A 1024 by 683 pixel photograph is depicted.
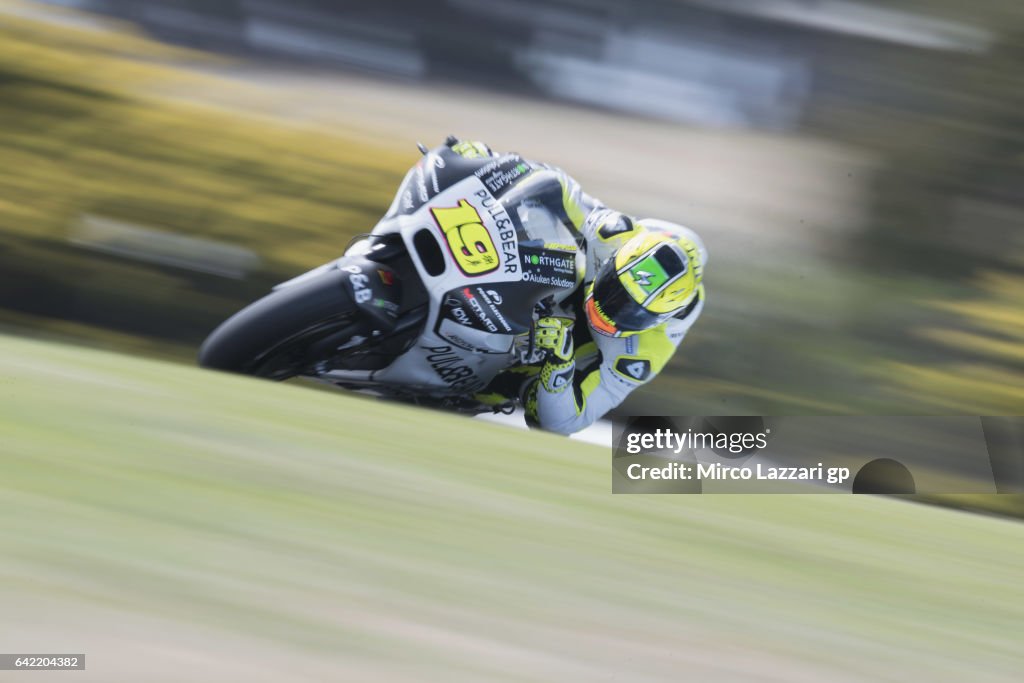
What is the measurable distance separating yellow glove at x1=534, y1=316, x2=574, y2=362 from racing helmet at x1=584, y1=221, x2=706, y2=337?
0.14m

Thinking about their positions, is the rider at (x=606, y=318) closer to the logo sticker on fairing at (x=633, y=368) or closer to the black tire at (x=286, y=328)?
the logo sticker on fairing at (x=633, y=368)

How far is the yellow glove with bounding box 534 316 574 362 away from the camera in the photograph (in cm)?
409

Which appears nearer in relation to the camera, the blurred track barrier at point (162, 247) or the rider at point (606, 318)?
the rider at point (606, 318)

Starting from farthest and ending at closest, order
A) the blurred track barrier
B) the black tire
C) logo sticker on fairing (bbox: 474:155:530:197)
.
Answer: the blurred track barrier, logo sticker on fairing (bbox: 474:155:530:197), the black tire

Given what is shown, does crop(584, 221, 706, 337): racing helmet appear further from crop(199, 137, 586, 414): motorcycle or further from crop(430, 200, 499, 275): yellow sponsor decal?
crop(430, 200, 499, 275): yellow sponsor decal

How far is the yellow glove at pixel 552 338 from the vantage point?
13.4ft

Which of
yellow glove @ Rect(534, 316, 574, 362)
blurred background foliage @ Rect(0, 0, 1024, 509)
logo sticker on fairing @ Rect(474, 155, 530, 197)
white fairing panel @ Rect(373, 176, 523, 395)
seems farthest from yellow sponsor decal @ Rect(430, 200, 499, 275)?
blurred background foliage @ Rect(0, 0, 1024, 509)

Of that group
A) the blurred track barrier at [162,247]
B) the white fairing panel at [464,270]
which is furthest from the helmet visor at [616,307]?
the blurred track barrier at [162,247]

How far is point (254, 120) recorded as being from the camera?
6.73 meters

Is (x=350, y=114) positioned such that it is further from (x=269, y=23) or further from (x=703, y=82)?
(x=703, y=82)

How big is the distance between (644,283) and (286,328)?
4.05 ft

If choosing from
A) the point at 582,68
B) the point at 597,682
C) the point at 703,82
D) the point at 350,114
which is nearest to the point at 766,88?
the point at 703,82

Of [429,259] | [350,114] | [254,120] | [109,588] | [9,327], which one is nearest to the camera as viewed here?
[109,588]

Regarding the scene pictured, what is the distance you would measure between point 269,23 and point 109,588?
6.86 metres
